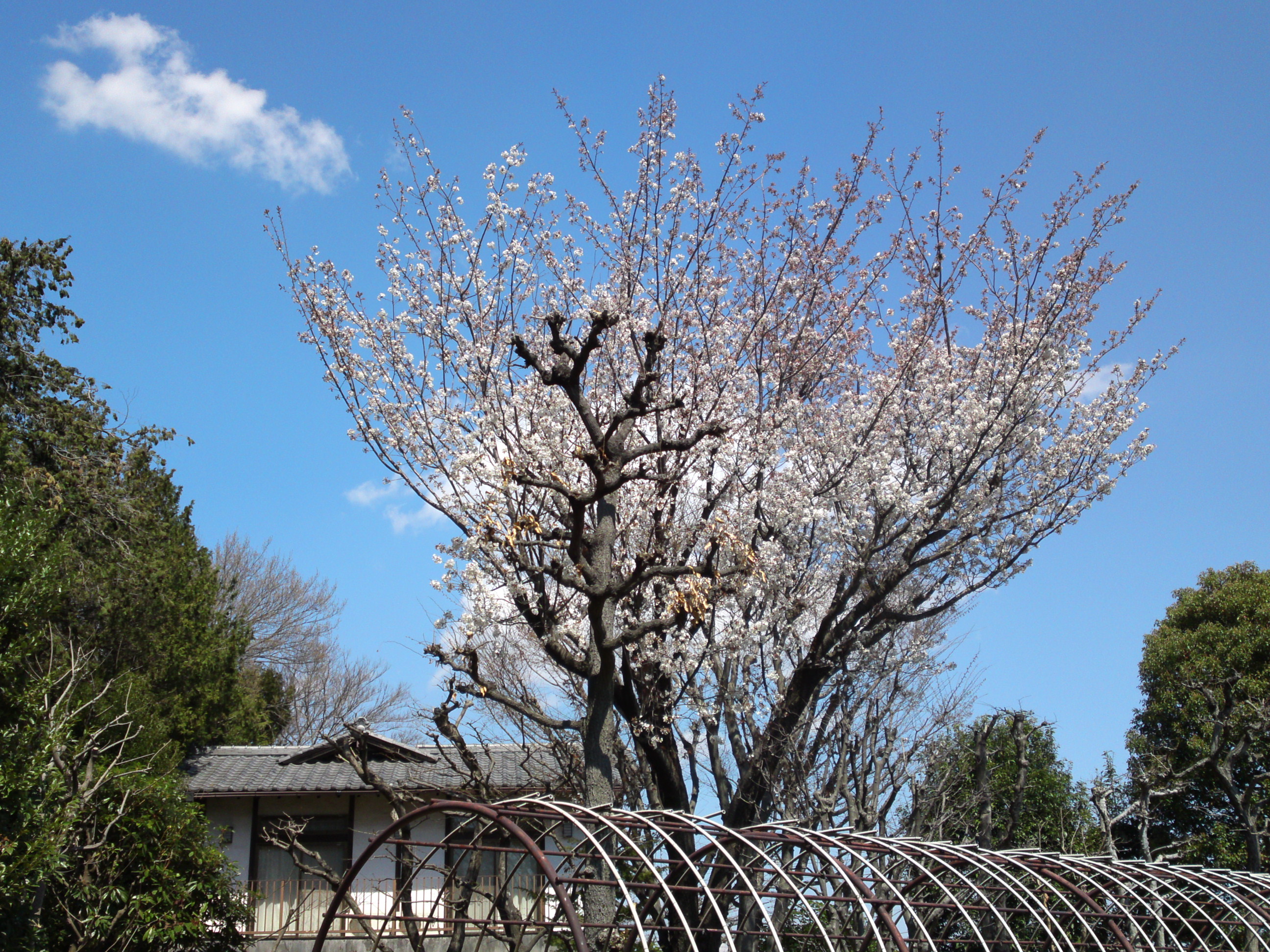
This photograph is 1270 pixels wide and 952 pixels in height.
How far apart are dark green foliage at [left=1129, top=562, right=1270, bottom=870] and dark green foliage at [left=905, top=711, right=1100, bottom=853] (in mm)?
950

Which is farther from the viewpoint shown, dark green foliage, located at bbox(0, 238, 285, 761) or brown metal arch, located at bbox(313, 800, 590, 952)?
dark green foliage, located at bbox(0, 238, 285, 761)

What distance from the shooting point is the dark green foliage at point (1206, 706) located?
1216 centimetres

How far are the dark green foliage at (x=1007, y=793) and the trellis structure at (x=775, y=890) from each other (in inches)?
30.4

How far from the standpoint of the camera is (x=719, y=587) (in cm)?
798

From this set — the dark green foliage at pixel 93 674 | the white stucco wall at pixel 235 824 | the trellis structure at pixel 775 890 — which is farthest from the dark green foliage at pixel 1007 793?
the white stucco wall at pixel 235 824

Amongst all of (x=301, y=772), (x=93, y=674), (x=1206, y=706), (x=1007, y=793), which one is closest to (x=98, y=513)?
(x=93, y=674)

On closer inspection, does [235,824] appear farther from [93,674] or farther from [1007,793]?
[1007,793]

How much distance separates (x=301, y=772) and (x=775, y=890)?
8956mm

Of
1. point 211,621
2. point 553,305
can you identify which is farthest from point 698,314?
point 211,621

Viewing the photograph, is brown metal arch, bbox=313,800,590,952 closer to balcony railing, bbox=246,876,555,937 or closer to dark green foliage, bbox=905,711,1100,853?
dark green foliage, bbox=905,711,1100,853

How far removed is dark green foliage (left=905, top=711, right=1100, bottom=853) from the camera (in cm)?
976

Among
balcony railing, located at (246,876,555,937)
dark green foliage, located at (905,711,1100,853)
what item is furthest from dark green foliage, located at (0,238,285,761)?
dark green foliage, located at (905,711,1100,853)

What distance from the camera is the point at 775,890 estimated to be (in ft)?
25.6

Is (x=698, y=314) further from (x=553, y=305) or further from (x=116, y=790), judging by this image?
(x=116, y=790)
